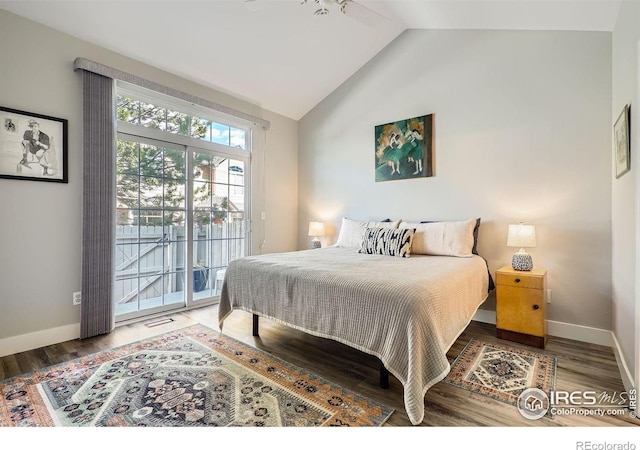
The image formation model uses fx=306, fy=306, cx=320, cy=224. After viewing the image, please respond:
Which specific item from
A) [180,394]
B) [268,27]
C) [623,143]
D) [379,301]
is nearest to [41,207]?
[180,394]

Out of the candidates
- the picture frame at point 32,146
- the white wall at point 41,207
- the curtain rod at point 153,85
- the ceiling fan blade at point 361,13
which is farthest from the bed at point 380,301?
the curtain rod at point 153,85

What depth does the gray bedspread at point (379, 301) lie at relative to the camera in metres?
1.61

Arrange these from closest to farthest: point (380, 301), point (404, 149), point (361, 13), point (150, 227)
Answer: point (380, 301)
point (361, 13)
point (150, 227)
point (404, 149)

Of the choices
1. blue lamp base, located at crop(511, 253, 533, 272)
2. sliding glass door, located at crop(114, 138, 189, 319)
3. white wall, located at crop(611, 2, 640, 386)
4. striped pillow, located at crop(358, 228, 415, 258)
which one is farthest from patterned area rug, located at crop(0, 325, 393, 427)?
blue lamp base, located at crop(511, 253, 533, 272)

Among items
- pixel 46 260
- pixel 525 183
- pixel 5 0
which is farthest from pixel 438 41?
pixel 46 260

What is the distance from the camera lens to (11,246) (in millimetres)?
2432

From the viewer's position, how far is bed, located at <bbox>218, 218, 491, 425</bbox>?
5.28 feet

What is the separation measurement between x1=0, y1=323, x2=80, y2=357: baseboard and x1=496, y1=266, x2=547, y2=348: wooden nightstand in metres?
3.80

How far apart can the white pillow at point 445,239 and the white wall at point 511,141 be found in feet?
1.03

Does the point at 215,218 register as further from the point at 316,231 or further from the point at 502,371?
the point at 502,371

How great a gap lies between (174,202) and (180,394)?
2263mm

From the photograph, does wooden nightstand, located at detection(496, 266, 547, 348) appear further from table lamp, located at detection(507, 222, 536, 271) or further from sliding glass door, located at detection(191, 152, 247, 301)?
sliding glass door, located at detection(191, 152, 247, 301)

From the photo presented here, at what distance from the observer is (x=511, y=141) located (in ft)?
10.1

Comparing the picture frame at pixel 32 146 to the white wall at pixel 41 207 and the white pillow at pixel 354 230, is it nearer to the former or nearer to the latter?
the white wall at pixel 41 207
